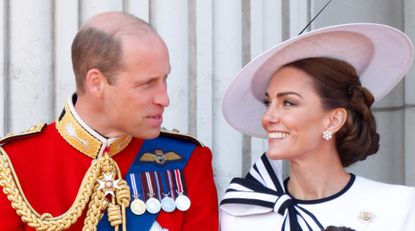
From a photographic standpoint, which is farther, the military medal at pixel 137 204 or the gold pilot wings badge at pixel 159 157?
the gold pilot wings badge at pixel 159 157

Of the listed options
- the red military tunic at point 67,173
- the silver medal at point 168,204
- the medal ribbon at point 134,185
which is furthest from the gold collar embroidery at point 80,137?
the silver medal at point 168,204

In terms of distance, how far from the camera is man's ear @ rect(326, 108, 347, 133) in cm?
308

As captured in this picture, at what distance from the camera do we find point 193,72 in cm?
393

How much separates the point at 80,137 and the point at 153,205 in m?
0.29

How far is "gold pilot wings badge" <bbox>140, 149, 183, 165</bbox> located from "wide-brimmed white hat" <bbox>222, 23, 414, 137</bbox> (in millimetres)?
269

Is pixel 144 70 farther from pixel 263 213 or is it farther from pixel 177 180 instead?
pixel 263 213

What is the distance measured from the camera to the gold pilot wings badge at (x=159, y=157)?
310 cm

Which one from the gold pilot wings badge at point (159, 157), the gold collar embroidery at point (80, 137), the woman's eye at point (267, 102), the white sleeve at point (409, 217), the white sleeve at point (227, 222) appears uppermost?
the woman's eye at point (267, 102)

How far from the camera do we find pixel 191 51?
3.93 m

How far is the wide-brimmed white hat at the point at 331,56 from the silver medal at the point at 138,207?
47 centimetres

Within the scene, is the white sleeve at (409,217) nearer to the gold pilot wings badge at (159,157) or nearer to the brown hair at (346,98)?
the brown hair at (346,98)

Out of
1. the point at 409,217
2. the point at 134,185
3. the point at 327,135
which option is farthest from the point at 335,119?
the point at 134,185

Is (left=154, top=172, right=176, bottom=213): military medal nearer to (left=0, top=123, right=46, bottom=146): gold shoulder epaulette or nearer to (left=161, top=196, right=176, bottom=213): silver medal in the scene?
(left=161, top=196, right=176, bottom=213): silver medal

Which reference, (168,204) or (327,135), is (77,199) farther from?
(327,135)
